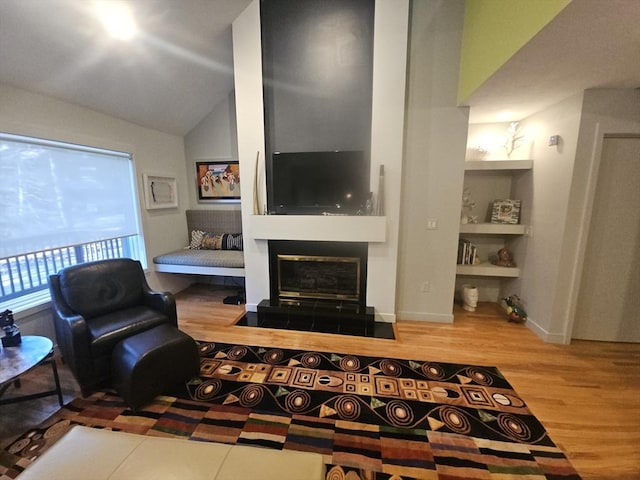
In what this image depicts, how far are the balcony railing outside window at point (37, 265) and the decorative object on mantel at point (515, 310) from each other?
4.80 m

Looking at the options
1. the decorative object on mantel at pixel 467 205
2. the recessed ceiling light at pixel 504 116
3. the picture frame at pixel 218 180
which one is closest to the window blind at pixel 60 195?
the picture frame at pixel 218 180

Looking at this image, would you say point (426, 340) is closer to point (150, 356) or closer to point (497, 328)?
point (497, 328)

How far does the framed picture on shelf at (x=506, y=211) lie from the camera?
3.37m

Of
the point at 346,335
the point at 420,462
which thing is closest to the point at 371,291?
the point at 346,335

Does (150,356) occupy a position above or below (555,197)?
below

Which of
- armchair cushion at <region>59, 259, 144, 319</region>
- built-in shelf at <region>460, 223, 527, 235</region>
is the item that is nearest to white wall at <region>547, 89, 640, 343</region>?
built-in shelf at <region>460, 223, 527, 235</region>

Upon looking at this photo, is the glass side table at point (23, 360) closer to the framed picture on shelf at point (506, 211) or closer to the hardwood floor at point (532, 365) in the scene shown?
the hardwood floor at point (532, 365)

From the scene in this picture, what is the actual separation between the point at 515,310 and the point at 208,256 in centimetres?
394

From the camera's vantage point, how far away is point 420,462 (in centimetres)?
156

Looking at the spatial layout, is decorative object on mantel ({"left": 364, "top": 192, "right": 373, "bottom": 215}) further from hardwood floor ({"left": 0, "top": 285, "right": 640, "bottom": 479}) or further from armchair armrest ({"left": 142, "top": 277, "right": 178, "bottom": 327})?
armchair armrest ({"left": 142, "top": 277, "right": 178, "bottom": 327})

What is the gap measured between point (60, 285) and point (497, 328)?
14.2 ft

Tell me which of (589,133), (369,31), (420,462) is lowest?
(420,462)

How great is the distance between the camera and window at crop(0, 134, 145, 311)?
2.36 meters

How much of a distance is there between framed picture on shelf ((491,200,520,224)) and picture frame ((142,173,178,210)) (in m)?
4.52
